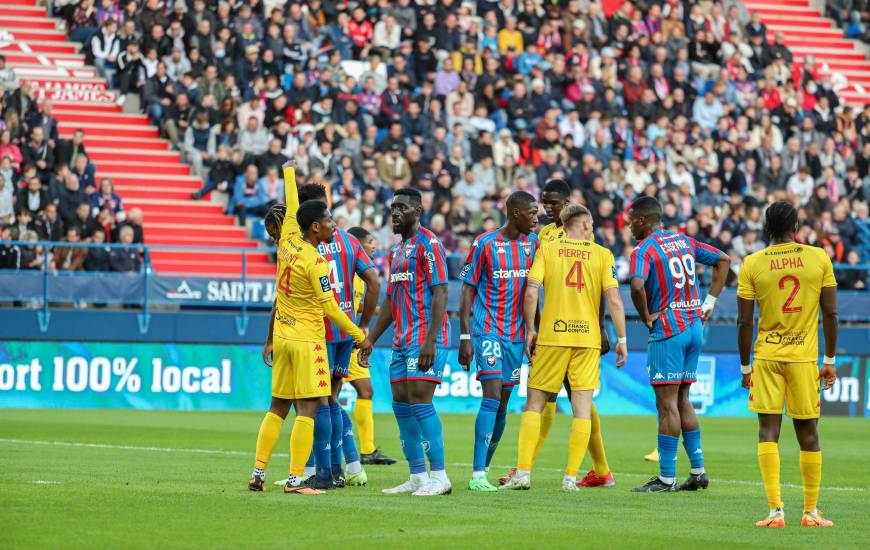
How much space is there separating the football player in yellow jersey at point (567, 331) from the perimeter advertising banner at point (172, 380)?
13270 mm

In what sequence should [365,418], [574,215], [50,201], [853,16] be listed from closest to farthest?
1. [574,215]
2. [365,418]
3. [50,201]
4. [853,16]

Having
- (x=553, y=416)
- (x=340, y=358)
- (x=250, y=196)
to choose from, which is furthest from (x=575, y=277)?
(x=250, y=196)

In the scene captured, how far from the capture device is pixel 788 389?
10.3 meters

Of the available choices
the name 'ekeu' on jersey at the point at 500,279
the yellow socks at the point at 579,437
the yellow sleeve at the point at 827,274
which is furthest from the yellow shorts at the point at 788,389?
the name 'ekeu' on jersey at the point at 500,279

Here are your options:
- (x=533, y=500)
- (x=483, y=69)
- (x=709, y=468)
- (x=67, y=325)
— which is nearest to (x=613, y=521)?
(x=533, y=500)

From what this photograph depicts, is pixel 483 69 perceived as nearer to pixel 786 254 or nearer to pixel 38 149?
pixel 38 149

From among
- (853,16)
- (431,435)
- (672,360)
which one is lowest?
(431,435)

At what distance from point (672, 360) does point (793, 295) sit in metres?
2.78

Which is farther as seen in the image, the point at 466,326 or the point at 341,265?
the point at 341,265

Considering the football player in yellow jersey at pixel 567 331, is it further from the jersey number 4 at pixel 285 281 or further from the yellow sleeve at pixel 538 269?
the jersey number 4 at pixel 285 281

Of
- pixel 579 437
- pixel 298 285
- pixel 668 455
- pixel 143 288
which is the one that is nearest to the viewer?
pixel 298 285

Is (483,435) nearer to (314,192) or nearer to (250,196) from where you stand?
(314,192)

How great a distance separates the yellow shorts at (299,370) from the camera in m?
11.4

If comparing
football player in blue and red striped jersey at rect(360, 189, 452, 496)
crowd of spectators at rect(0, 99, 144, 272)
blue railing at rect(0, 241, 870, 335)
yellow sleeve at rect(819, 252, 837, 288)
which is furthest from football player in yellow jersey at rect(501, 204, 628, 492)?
crowd of spectators at rect(0, 99, 144, 272)
